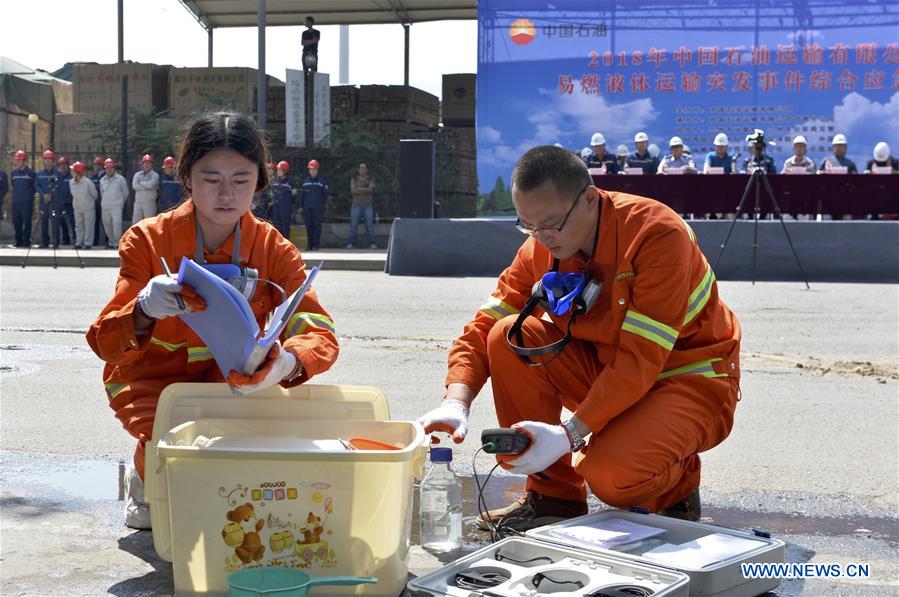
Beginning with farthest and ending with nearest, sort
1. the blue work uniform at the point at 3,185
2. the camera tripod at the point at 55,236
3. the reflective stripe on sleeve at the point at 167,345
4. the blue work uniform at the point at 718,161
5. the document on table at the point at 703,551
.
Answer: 1. the blue work uniform at the point at 3,185
2. the blue work uniform at the point at 718,161
3. the camera tripod at the point at 55,236
4. the reflective stripe on sleeve at the point at 167,345
5. the document on table at the point at 703,551

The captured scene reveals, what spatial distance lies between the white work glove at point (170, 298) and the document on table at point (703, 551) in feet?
4.61

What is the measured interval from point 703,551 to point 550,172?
1.24m

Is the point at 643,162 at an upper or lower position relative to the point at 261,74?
Answer: lower

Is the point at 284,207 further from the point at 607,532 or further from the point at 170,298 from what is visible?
the point at 607,532

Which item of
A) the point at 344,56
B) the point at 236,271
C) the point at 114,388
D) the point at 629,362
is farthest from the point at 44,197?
the point at 629,362

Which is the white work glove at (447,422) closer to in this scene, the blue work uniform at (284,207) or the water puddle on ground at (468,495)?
the water puddle on ground at (468,495)

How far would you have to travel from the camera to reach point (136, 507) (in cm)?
371

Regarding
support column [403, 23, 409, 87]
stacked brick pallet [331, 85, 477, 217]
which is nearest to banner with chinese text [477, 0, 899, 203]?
stacked brick pallet [331, 85, 477, 217]

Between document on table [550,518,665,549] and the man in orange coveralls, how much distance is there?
0.62 ft

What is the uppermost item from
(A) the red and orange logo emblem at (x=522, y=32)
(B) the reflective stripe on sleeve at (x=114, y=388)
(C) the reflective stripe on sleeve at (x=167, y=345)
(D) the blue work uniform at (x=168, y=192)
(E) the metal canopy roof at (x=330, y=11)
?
(E) the metal canopy roof at (x=330, y=11)

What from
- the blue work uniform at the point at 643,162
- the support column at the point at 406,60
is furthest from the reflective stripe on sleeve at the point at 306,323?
the support column at the point at 406,60

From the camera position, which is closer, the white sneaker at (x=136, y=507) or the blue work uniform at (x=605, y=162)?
the white sneaker at (x=136, y=507)

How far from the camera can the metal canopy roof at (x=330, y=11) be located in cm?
2503

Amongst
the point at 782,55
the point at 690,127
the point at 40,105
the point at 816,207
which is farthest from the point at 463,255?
the point at 40,105
